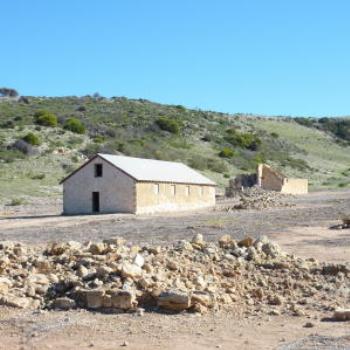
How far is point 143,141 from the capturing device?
254 feet

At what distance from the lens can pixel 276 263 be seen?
14602mm

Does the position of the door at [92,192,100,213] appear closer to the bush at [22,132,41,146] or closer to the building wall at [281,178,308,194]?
the building wall at [281,178,308,194]

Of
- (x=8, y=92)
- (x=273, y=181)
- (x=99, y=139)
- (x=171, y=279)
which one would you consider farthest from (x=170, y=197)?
(x=8, y=92)

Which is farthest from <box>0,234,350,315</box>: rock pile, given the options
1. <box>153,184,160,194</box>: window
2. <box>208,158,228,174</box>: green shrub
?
<box>208,158,228,174</box>: green shrub

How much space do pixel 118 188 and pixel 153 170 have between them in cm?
423

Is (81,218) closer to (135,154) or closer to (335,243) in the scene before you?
(335,243)

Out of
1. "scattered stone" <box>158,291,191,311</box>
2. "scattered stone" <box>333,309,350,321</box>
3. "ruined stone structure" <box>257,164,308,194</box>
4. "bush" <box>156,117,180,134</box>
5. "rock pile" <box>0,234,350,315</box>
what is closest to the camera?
"scattered stone" <box>333,309,350,321</box>

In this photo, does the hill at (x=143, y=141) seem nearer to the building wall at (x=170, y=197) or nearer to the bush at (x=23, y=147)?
the bush at (x=23, y=147)

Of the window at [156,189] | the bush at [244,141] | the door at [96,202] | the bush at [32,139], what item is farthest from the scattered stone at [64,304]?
the bush at [244,141]

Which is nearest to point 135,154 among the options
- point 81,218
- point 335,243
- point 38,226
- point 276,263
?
point 81,218

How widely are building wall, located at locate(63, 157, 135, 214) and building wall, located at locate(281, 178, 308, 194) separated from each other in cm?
2276

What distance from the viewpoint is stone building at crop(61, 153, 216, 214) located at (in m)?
41.8

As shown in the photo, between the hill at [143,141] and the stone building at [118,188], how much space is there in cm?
844

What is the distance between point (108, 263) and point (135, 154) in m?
57.5
